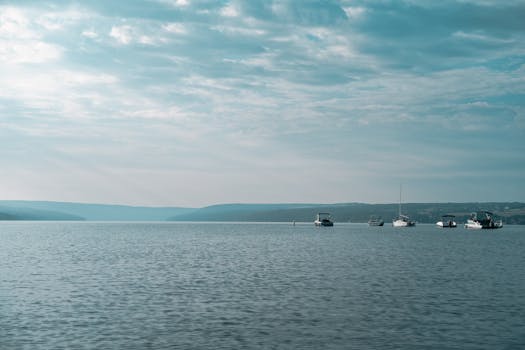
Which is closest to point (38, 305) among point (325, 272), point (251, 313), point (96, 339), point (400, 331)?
point (96, 339)

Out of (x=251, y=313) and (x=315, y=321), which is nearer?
(x=315, y=321)

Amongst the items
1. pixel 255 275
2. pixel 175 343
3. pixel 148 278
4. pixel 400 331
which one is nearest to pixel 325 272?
pixel 255 275

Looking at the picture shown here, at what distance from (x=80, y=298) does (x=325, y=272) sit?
32.9 m

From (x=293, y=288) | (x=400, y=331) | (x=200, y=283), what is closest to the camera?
(x=400, y=331)

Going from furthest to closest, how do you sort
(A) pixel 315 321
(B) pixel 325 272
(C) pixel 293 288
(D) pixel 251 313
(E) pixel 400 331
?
1. (B) pixel 325 272
2. (C) pixel 293 288
3. (D) pixel 251 313
4. (A) pixel 315 321
5. (E) pixel 400 331

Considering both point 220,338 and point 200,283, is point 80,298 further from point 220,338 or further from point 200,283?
point 220,338

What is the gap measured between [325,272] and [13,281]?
36527 millimetres

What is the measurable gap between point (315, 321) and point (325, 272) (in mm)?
33589

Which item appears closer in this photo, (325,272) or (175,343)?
(175,343)

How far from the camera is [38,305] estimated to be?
1764 inches

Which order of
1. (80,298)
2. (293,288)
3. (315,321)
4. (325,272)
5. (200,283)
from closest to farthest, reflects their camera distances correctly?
(315,321)
(80,298)
(293,288)
(200,283)
(325,272)

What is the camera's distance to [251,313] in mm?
41625

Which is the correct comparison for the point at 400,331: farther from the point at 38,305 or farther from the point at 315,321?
the point at 38,305

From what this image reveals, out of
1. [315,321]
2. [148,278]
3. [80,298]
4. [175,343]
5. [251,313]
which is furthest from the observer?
[148,278]
